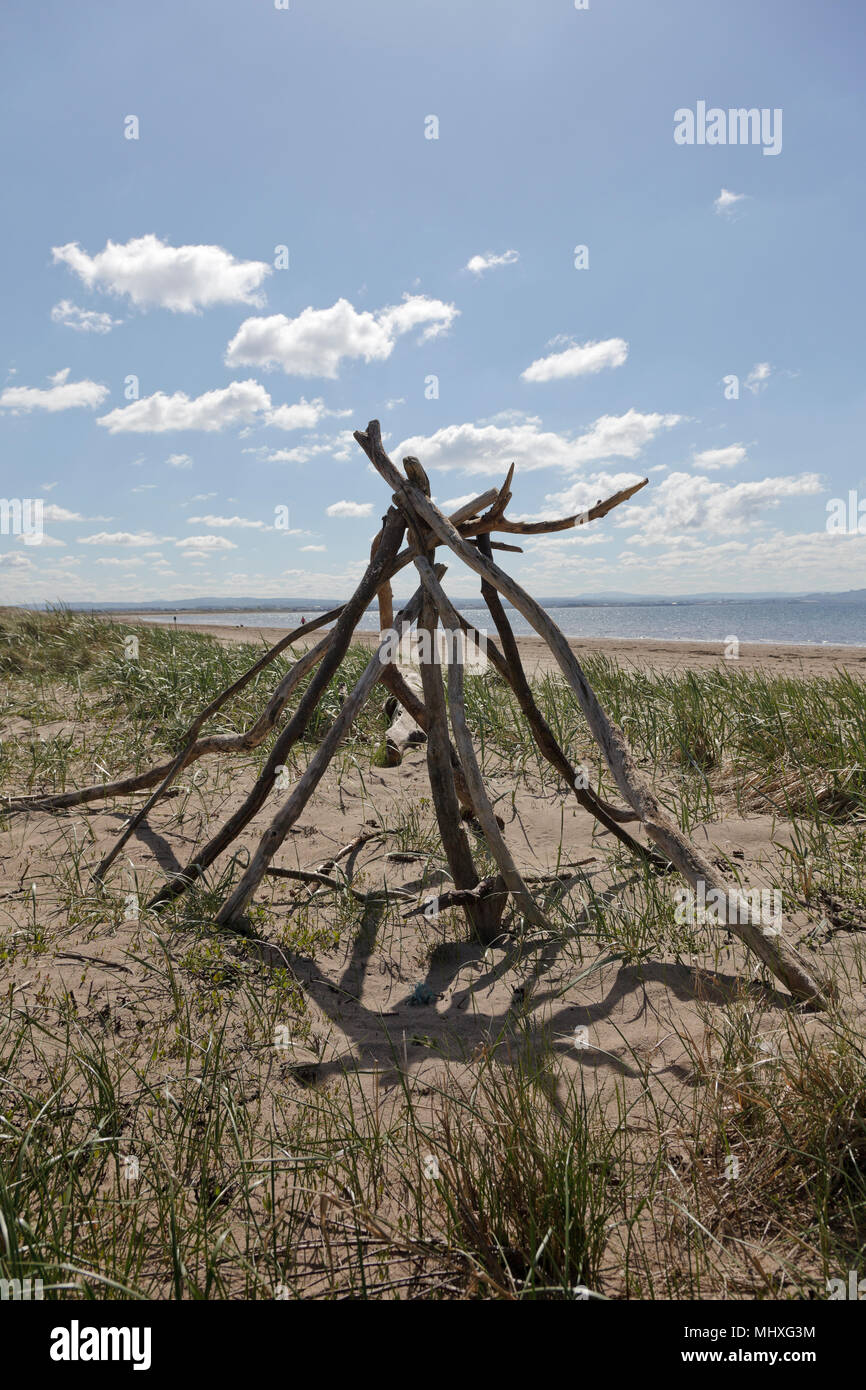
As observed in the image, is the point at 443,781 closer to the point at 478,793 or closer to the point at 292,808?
the point at 478,793

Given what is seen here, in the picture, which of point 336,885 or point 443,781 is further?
point 336,885

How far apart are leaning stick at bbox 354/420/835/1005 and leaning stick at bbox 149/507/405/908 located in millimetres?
240

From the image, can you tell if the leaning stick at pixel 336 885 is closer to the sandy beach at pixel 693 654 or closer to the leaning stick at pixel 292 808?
the leaning stick at pixel 292 808

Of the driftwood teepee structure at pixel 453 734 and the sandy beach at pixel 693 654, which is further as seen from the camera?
the sandy beach at pixel 693 654

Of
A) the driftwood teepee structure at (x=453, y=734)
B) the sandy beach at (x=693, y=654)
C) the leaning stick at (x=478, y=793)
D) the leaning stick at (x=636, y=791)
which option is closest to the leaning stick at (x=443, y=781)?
the driftwood teepee structure at (x=453, y=734)

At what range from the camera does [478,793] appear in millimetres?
3090

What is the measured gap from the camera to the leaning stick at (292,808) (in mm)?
3076

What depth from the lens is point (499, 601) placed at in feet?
11.8

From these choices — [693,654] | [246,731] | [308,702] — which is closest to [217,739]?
[246,731]

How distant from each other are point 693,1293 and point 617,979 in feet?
4.57

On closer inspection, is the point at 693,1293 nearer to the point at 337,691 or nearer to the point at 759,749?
the point at 759,749

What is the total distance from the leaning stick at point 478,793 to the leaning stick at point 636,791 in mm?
282

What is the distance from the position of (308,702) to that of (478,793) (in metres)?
0.85

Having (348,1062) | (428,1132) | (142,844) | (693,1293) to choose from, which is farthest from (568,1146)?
(142,844)
